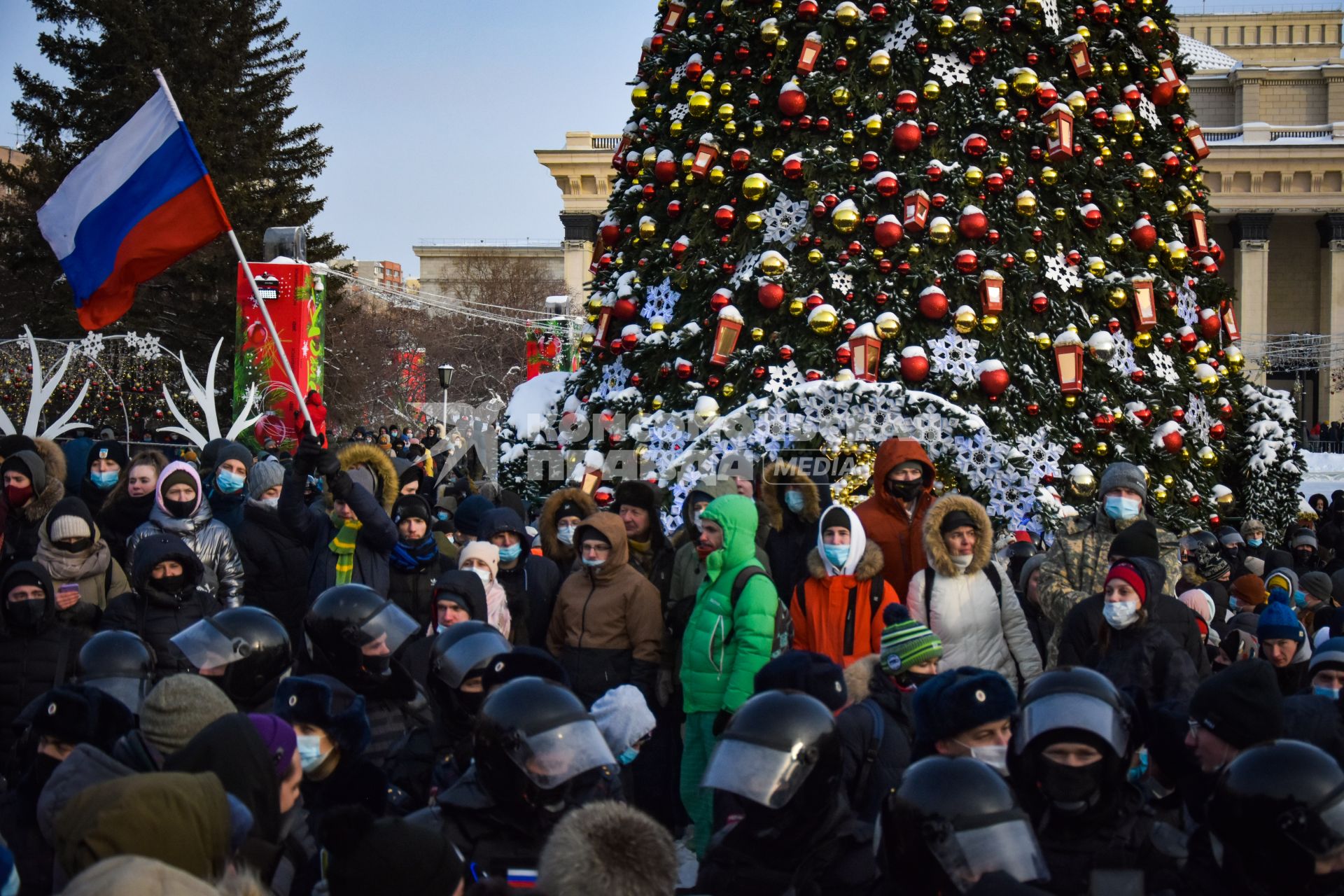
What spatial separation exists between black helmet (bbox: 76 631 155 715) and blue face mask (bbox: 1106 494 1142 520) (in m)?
3.98

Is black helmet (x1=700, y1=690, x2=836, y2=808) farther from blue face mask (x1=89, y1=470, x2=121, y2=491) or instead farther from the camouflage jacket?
blue face mask (x1=89, y1=470, x2=121, y2=491)

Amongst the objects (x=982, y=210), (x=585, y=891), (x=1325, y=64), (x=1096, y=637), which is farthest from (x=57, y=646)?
(x=1325, y=64)

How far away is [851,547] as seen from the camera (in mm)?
5492

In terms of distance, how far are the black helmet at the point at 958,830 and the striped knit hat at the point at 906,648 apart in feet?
5.29

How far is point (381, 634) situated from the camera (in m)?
4.35

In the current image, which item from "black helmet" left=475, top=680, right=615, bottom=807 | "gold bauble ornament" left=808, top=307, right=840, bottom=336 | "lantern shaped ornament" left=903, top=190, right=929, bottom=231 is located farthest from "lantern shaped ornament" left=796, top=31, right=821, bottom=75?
"black helmet" left=475, top=680, right=615, bottom=807

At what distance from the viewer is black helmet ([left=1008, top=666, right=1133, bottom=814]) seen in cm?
324

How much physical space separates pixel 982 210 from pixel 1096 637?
5084mm

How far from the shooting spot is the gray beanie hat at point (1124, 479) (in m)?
5.86

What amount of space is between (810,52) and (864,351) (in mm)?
2220

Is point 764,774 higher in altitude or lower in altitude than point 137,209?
lower

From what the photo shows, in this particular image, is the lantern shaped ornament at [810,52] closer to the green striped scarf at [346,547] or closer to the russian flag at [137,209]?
the russian flag at [137,209]

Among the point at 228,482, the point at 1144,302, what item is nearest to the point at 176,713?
the point at 228,482

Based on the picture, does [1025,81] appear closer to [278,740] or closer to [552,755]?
[552,755]
